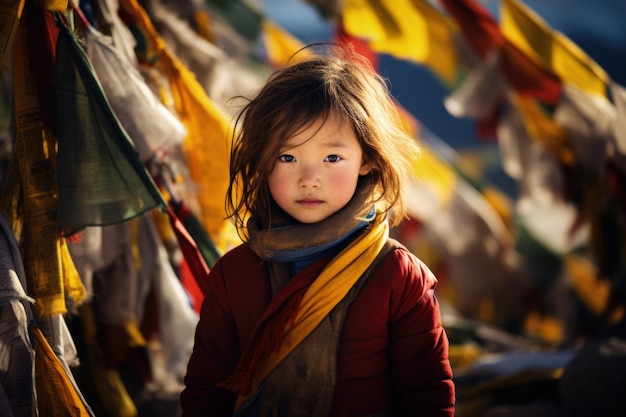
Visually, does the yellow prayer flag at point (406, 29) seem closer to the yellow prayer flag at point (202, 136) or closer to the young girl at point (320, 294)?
the yellow prayer flag at point (202, 136)

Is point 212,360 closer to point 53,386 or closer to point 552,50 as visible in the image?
point 53,386

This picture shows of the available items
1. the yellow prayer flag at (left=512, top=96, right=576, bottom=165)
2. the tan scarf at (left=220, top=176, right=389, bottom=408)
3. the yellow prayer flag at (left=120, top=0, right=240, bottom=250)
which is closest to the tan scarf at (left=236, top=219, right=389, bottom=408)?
the tan scarf at (left=220, top=176, right=389, bottom=408)

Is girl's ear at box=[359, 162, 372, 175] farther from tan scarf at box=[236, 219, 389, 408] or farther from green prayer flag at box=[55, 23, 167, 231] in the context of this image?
green prayer flag at box=[55, 23, 167, 231]

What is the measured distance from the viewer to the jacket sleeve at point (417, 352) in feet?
4.47

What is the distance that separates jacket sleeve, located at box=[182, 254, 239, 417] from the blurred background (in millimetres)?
276

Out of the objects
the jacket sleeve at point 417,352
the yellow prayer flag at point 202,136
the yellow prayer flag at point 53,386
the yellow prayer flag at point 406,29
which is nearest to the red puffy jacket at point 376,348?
the jacket sleeve at point 417,352

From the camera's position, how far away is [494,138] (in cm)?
319

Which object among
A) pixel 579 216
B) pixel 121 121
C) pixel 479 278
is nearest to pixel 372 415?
pixel 121 121

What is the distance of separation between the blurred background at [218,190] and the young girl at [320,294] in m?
0.31

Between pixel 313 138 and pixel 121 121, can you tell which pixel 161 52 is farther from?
pixel 313 138

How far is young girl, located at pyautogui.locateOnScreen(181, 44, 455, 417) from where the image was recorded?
4.56 ft

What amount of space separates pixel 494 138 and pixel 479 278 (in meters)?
0.86

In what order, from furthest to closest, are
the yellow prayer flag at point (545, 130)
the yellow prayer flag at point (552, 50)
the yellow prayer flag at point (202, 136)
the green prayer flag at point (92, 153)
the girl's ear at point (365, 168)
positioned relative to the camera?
the yellow prayer flag at point (545, 130), the yellow prayer flag at point (552, 50), the yellow prayer flag at point (202, 136), the green prayer flag at point (92, 153), the girl's ear at point (365, 168)

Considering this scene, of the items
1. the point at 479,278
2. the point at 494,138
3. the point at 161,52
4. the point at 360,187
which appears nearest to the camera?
the point at 360,187
